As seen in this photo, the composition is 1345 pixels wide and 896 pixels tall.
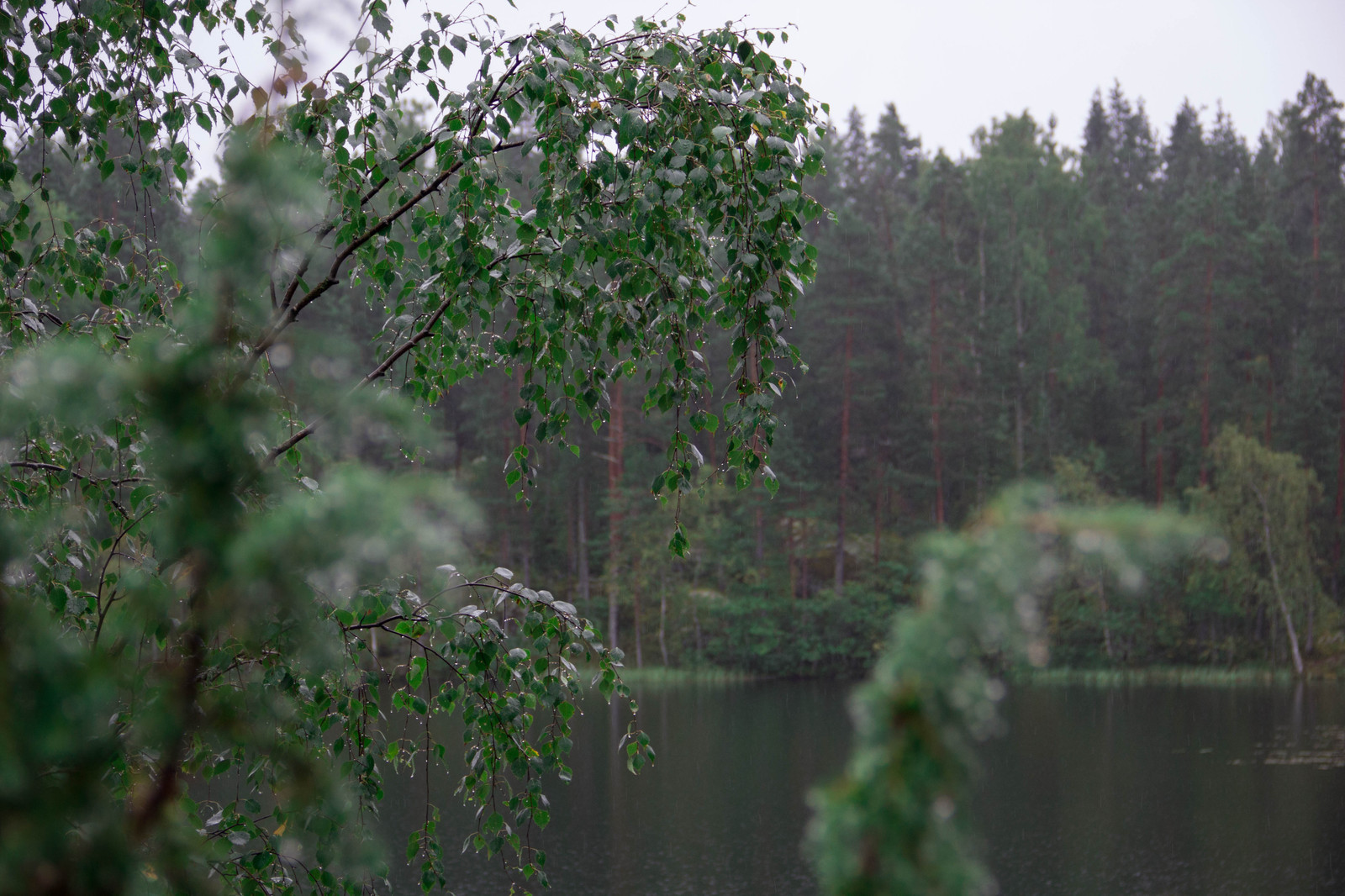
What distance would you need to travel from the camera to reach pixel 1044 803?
1695 cm

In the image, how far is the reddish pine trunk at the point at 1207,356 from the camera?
31.7 m

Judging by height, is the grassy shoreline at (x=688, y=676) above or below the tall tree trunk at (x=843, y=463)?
below

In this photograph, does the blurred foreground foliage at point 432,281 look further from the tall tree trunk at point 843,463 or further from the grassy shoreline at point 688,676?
the tall tree trunk at point 843,463

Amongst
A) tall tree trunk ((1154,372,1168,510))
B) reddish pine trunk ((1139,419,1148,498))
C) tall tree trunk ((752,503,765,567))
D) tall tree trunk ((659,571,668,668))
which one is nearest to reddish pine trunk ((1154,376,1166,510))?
tall tree trunk ((1154,372,1168,510))

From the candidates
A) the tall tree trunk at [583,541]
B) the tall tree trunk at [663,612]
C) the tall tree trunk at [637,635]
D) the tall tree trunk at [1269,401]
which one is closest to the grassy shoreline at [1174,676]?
the tall tree trunk at [1269,401]

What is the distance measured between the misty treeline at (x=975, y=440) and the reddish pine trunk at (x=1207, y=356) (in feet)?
0.31

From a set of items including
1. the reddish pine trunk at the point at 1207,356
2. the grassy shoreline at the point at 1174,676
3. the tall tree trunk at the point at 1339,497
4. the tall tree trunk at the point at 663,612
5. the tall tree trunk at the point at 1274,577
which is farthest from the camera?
the tall tree trunk at the point at 663,612

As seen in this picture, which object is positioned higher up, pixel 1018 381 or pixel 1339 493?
pixel 1018 381

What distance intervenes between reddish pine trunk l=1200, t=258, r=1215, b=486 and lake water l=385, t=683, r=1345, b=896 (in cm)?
824

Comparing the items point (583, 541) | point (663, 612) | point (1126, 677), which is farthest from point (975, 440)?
point (583, 541)

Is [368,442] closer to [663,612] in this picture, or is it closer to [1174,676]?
[663,612]

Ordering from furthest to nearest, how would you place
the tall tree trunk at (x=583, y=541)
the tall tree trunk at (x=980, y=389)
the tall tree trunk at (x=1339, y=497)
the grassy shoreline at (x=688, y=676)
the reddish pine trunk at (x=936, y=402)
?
the tall tree trunk at (x=583, y=541) < the tall tree trunk at (x=980, y=389) < the grassy shoreline at (x=688, y=676) < the reddish pine trunk at (x=936, y=402) < the tall tree trunk at (x=1339, y=497)

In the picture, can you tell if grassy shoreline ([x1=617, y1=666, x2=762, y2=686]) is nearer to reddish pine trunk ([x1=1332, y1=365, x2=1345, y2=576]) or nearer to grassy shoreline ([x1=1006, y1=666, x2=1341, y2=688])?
grassy shoreline ([x1=1006, y1=666, x2=1341, y2=688])

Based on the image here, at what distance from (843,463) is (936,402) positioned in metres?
3.44
